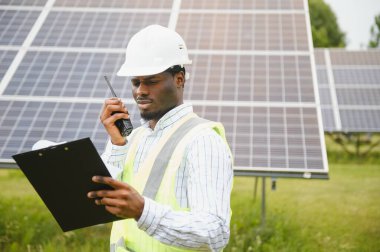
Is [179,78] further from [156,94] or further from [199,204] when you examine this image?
[199,204]

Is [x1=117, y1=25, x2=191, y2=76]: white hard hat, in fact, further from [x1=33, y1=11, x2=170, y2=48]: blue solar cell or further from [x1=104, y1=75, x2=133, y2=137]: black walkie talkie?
[x1=33, y1=11, x2=170, y2=48]: blue solar cell

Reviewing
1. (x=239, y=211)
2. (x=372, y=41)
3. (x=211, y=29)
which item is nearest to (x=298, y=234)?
(x=239, y=211)

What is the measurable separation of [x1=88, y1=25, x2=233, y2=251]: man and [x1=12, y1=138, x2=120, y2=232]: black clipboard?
3.6 inches

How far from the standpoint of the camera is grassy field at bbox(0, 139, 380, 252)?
23.3ft

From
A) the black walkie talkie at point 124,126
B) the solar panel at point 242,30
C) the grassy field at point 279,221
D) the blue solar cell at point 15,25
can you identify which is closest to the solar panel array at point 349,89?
the grassy field at point 279,221

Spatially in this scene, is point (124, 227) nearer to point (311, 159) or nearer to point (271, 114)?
point (311, 159)

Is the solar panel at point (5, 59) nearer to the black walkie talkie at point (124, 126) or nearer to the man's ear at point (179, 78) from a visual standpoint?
the black walkie talkie at point (124, 126)

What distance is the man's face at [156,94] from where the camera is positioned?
9.06ft

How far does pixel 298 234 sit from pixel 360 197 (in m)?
4.68

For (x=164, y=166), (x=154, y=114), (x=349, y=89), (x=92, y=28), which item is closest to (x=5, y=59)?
(x=92, y=28)

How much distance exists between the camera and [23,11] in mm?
8625

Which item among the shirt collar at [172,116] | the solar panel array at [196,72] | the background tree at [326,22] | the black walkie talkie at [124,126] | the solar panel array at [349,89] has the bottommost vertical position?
the background tree at [326,22]

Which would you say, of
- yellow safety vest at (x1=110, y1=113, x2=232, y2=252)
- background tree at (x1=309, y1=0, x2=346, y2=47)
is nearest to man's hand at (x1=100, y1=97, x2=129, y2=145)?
yellow safety vest at (x1=110, y1=113, x2=232, y2=252)

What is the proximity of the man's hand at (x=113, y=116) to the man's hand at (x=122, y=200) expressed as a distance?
0.80 m
